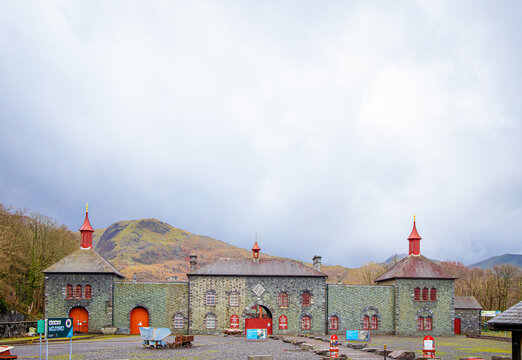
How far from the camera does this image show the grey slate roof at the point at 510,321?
32.6 ft

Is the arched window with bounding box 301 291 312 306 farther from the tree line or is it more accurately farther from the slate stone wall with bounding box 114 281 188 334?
the tree line

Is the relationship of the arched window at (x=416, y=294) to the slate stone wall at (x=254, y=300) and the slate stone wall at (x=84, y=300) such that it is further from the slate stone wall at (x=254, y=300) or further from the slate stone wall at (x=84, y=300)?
the slate stone wall at (x=84, y=300)

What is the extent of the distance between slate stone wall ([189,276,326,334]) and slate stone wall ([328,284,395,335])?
1.20 meters

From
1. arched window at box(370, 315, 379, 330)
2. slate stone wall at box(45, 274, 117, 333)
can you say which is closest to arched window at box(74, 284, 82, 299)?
slate stone wall at box(45, 274, 117, 333)

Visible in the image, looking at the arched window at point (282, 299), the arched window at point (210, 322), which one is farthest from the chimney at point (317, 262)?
the arched window at point (210, 322)

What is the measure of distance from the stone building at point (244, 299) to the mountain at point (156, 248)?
62774 mm

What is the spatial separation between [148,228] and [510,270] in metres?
124

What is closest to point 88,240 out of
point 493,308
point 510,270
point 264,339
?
point 264,339

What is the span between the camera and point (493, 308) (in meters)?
66.8

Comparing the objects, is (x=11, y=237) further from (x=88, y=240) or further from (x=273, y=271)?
(x=273, y=271)

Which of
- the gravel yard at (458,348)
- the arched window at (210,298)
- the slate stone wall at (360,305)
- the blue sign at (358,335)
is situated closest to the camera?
the gravel yard at (458,348)

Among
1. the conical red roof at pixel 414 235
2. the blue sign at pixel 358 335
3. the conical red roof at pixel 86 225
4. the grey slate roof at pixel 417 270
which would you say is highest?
the conical red roof at pixel 86 225

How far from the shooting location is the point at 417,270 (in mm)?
44281

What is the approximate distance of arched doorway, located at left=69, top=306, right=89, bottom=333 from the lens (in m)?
39.6
